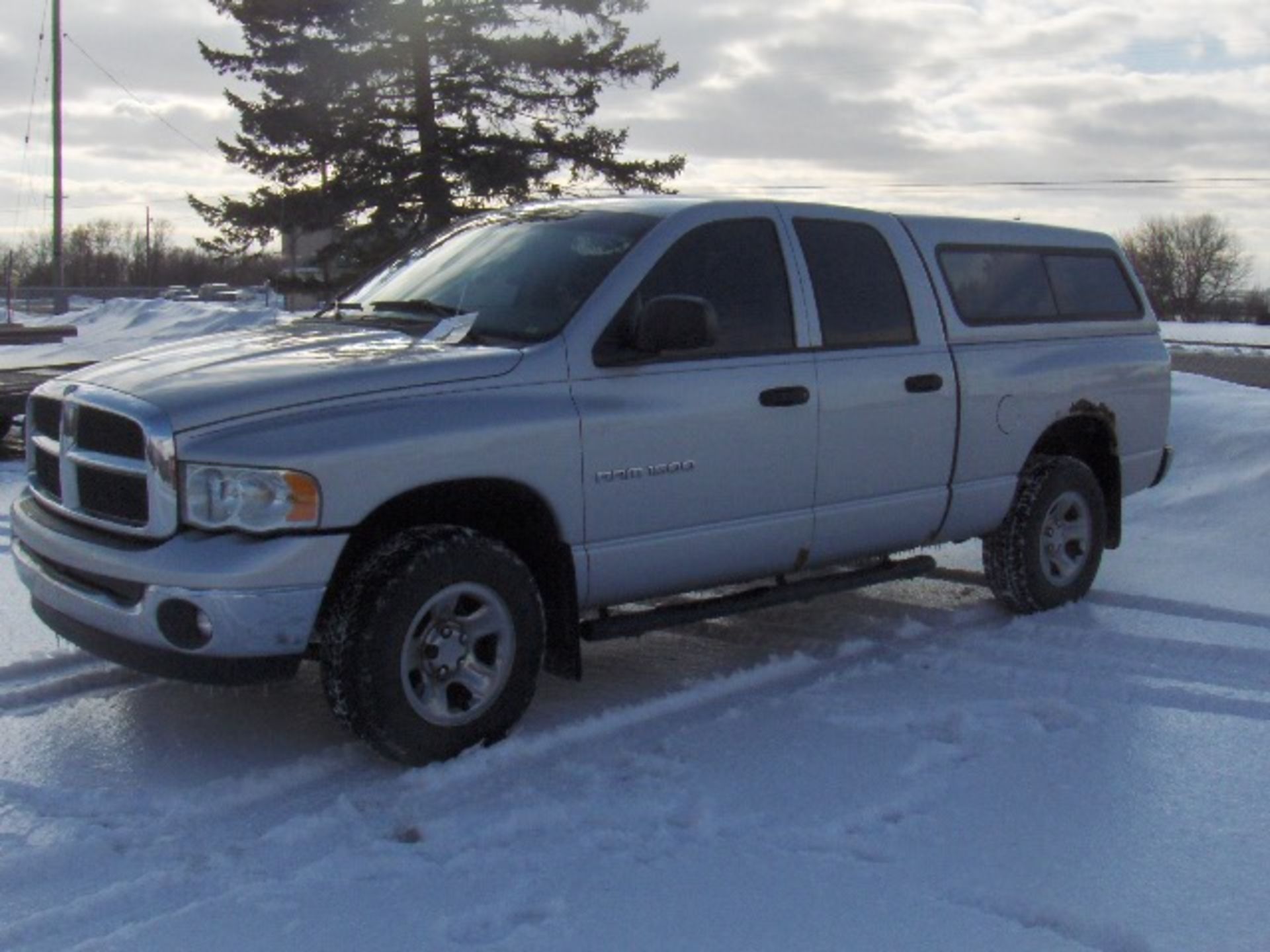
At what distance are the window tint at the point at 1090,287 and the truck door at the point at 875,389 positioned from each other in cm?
115

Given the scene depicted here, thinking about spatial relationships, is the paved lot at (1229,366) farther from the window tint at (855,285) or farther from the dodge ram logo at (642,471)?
the dodge ram logo at (642,471)

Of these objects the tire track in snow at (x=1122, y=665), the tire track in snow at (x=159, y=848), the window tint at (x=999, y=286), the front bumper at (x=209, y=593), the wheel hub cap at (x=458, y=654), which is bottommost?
the tire track in snow at (x=159, y=848)

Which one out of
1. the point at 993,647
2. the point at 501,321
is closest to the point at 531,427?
the point at 501,321

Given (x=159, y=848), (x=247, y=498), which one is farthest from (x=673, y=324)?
(x=159, y=848)

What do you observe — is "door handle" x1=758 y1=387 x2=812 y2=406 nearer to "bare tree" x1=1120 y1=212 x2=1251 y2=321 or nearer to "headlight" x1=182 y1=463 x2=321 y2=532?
"headlight" x1=182 y1=463 x2=321 y2=532

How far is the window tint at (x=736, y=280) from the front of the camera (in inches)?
211

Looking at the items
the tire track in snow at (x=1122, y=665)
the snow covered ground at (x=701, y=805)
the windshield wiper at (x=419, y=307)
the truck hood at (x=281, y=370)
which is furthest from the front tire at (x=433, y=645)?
the tire track in snow at (x=1122, y=665)

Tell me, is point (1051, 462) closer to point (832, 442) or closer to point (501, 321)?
point (832, 442)

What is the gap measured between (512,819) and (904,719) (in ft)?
5.43

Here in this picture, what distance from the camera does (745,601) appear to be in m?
5.63

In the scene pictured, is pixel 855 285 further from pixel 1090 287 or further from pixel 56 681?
pixel 56 681

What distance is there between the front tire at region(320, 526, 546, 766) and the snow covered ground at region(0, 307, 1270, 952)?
150mm

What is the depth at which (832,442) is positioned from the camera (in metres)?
5.71

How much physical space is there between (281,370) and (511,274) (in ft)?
3.84
